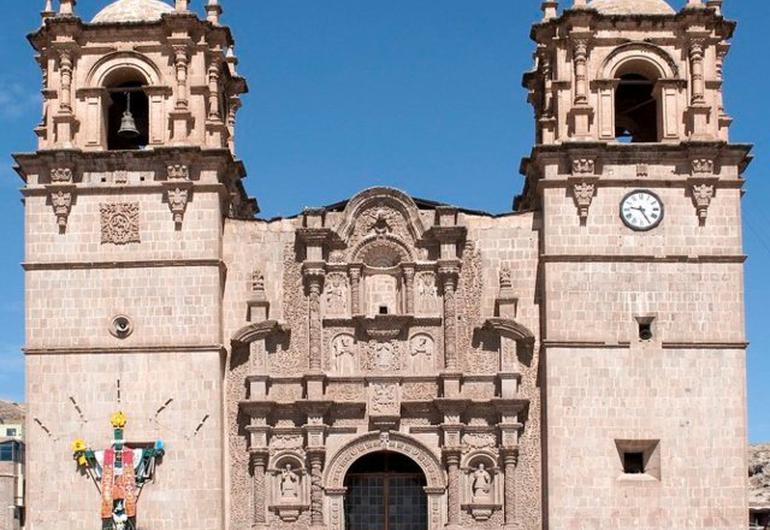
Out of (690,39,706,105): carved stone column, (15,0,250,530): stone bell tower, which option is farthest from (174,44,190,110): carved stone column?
(690,39,706,105): carved stone column

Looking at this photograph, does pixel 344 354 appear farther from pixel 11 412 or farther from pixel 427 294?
pixel 11 412

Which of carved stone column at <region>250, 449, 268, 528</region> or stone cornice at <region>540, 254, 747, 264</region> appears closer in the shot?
carved stone column at <region>250, 449, 268, 528</region>

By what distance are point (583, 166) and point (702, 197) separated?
2.58 metres

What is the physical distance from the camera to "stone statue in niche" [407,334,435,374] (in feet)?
103

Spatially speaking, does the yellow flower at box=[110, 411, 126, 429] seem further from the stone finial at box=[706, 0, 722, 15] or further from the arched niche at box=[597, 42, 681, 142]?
the stone finial at box=[706, 0, 722, 15]

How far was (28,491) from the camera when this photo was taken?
3048 centimetres

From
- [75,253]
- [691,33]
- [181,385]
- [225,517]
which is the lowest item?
[225,517]

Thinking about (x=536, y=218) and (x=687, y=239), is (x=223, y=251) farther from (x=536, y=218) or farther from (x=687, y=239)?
(x=687, y=239)

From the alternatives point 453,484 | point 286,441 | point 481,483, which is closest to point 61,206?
point 286,441

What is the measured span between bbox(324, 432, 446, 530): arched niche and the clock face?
6.45 meters

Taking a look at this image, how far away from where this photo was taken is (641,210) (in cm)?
3112

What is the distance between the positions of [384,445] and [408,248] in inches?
168

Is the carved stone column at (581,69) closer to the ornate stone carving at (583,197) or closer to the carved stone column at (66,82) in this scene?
the ornate stone carving at (583,197)

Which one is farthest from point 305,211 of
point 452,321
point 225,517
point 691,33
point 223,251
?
point 691,33
